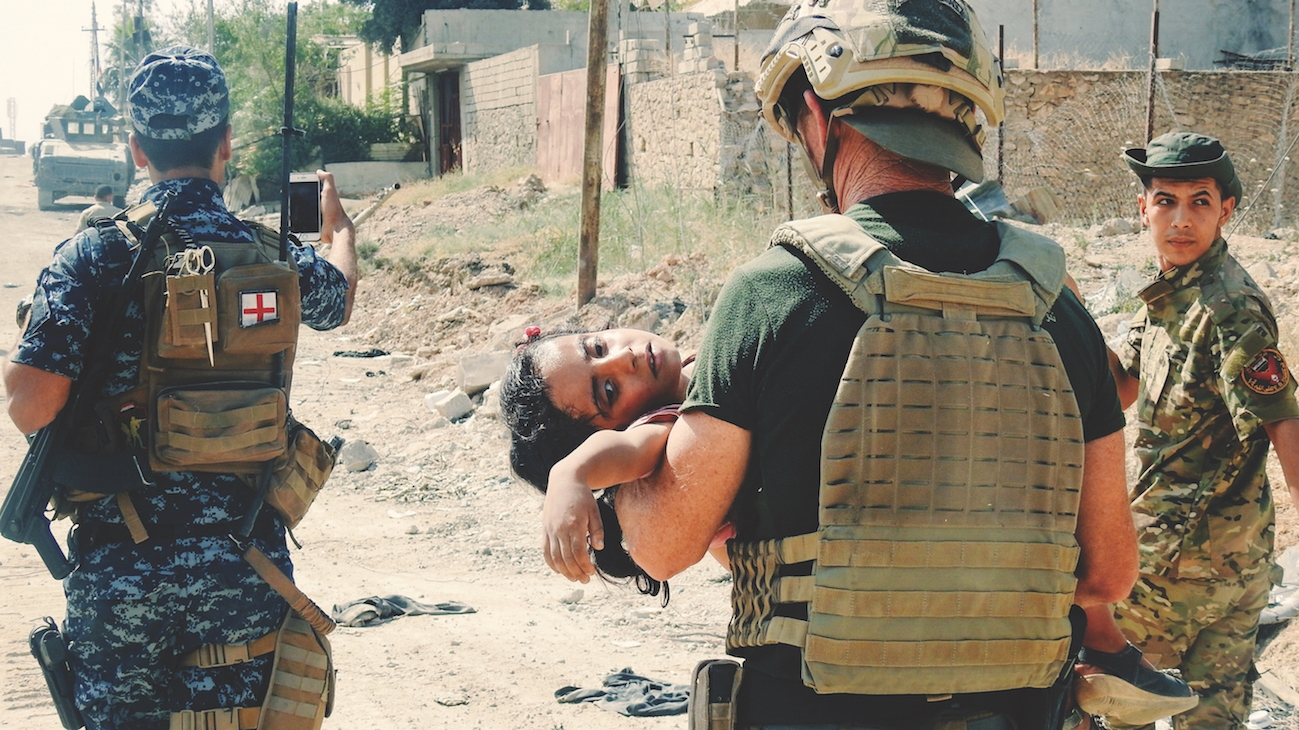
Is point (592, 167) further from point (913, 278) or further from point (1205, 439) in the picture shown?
point (913, 278)

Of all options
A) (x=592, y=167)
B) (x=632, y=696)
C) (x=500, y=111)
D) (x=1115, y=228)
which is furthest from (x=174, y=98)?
(x=500, y=111)

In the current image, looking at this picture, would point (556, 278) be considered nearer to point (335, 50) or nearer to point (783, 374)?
point (783, 374)

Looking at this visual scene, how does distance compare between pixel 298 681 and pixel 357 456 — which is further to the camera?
pixel 357 456

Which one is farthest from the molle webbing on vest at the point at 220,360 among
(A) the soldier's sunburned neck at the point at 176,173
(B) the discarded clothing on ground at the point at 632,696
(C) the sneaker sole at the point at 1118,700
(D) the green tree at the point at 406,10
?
(D) the green tree at the point at 406,10

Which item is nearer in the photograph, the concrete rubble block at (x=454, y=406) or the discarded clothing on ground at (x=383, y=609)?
the discarded clothing on ground at (x=383, y=609)

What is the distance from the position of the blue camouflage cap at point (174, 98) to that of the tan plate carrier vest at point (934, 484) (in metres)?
1.80

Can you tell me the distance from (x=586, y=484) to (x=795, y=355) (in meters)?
0.37

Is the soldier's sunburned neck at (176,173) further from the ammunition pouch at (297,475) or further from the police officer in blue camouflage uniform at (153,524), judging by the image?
the ammunition pouch at (297,475)

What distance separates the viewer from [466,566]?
5.90 metres

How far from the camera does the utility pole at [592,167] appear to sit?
9844 mm

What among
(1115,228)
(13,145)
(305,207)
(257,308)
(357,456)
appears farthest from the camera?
(13,145)

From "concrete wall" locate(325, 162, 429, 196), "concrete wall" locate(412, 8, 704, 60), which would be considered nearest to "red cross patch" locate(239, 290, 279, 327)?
"concrete wall" locate(412, 8, 704, 60)

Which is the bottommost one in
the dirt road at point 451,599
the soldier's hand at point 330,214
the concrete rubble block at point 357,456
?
the dirt road at point 451,599

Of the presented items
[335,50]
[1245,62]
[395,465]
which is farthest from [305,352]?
[335,50]
